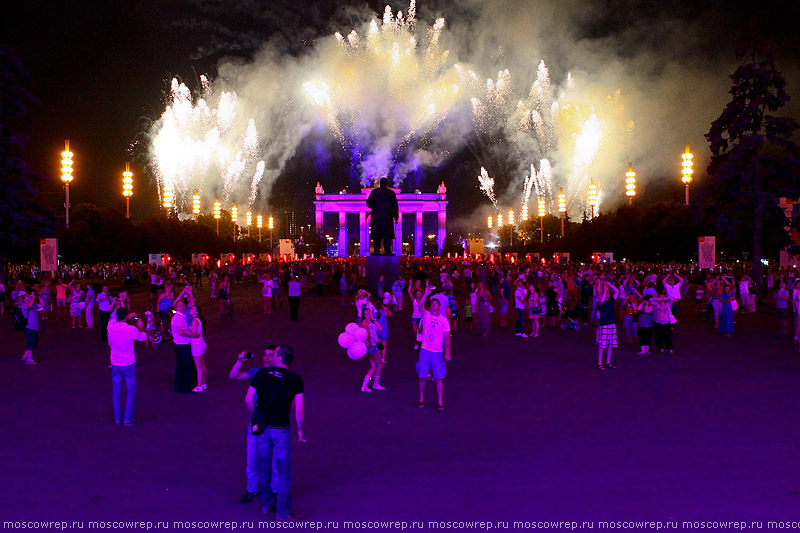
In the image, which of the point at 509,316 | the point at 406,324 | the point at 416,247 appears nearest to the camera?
the point at 406,324

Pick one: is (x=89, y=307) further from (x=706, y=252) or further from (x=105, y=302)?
(x=706, y=252)

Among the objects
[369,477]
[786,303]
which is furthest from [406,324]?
[369,477]

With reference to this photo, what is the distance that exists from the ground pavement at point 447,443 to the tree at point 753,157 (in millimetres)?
21756

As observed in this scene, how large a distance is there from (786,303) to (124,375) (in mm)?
16981

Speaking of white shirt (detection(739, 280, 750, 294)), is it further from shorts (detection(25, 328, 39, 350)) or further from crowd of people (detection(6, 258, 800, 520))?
shorts (detection(25, 328, 39, 350))

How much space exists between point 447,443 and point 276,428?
3.04 m

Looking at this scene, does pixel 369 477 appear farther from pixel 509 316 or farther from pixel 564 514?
pixel 509 316

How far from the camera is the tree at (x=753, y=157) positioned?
36.4m

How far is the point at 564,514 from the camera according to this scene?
6629 mm

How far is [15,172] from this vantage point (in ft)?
118

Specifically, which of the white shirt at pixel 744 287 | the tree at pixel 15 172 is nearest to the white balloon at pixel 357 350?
the white shirt at pixel 744 287

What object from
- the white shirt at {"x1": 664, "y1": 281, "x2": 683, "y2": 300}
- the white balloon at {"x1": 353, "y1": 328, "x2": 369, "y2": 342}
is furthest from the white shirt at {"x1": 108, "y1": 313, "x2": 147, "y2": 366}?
the white shirt at {"x1": 664, "y1": 281, "x2": 683, "y2": 300}

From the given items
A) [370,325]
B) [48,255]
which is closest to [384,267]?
[48,255]

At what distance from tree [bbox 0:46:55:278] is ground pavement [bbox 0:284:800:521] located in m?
20.8
